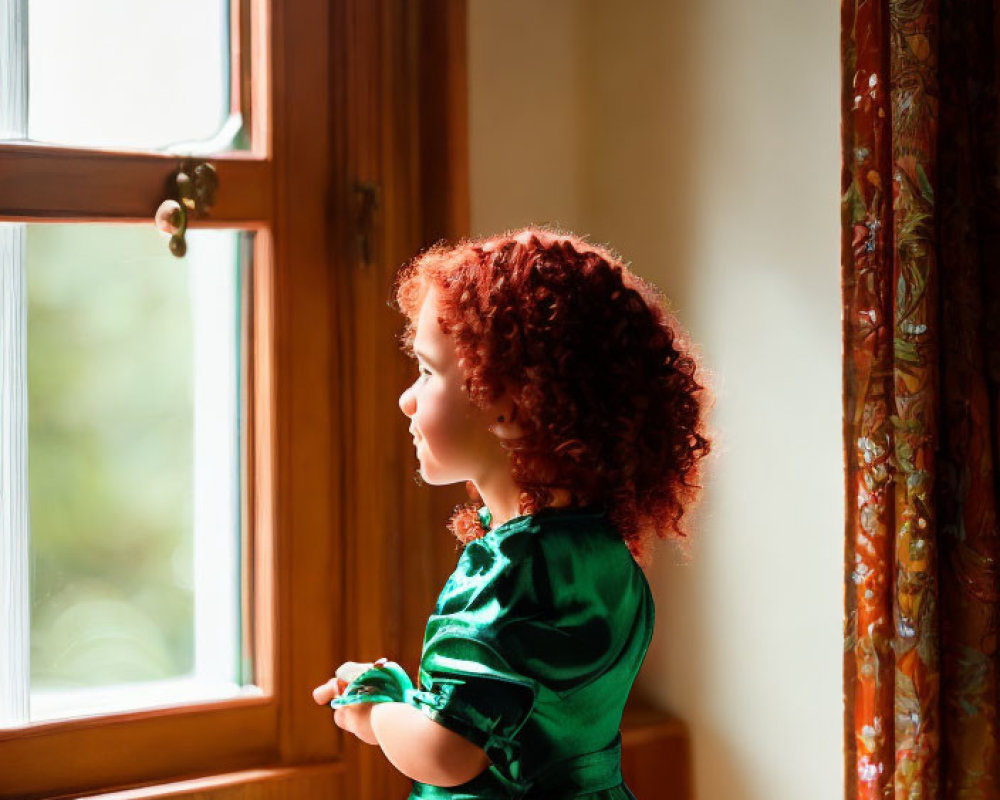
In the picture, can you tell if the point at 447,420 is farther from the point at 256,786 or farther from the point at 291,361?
the point at 256,786

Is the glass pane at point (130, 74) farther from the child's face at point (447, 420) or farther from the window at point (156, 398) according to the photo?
the child's face at point (447, 420)

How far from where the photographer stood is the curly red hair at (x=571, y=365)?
1044 millimetres

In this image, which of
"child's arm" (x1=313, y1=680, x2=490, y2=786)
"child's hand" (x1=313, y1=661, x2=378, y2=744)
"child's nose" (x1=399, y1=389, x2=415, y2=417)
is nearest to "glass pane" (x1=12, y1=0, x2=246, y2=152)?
"child's nose" (x1=399, y1=389, x2=415, y2=417)

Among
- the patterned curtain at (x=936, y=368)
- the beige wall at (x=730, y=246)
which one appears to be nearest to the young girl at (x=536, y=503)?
the patterned curtain at (x=936, y=368)

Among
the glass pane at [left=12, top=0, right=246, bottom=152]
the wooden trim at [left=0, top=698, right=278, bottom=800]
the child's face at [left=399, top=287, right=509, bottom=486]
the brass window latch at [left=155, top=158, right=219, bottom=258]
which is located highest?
the glass pane at [left=12, top=0, right=246, bottom=152]

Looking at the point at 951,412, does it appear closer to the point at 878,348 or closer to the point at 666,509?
the point at 878,348

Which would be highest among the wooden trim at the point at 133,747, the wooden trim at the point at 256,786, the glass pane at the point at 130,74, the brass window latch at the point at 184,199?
the glass pane at the point at 130,74

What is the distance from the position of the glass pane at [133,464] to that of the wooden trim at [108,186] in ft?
0.13

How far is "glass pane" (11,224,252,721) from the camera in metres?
1.51

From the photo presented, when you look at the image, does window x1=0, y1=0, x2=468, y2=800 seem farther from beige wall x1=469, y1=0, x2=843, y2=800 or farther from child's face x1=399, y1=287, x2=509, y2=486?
child's face x1=399, y1=287, x2=509, y2=486

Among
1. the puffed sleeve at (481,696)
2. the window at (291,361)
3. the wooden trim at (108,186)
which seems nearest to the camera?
Answer: the puffed sleeve at (481,696)

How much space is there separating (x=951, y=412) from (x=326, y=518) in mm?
819

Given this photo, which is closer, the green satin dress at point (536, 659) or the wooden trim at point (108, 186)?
the green satin dress at point (536, 659)

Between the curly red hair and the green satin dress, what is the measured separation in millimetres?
45
